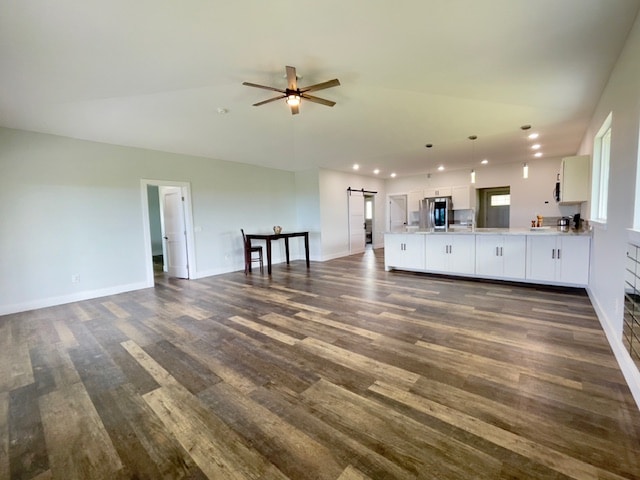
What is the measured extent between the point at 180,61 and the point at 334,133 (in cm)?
276

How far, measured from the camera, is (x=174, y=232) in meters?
6.42

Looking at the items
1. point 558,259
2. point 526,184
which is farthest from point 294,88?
point 526,184

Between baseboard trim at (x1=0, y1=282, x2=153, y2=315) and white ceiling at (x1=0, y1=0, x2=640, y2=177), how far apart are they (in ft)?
8.31

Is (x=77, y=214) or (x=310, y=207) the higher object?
(x=310, y=207)

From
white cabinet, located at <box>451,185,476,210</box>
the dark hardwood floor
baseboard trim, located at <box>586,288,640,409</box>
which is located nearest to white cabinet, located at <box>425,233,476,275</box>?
the dark hardwood floor

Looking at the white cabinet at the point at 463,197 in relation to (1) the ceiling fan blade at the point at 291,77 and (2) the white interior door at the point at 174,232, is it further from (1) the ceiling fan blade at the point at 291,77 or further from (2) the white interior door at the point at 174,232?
(2) the white interior door at the point at 174,232

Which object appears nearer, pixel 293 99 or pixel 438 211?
pixel 293 99

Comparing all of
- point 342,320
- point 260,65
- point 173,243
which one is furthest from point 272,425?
point 173,243

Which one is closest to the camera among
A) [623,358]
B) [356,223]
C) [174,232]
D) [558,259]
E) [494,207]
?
[623,358]

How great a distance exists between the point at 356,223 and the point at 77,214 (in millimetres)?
6839

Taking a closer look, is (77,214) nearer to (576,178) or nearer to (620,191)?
(620,191)

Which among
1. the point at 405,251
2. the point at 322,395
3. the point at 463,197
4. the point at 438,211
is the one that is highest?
the point at 463,197

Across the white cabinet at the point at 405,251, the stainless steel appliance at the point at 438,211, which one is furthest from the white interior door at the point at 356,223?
the white cabinet at the point at 405,251

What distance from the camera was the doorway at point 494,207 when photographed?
835cm
